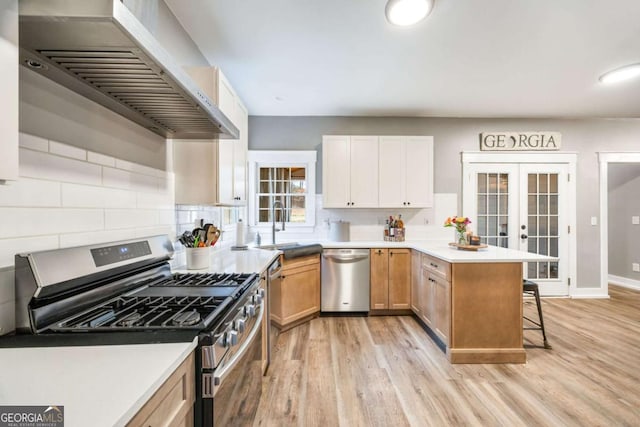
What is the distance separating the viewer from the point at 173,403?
0.80 m

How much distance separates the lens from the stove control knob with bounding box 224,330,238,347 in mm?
1024

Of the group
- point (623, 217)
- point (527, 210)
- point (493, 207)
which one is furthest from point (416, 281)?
point (623, 217)

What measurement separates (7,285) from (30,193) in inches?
12.3

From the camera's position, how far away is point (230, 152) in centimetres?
235

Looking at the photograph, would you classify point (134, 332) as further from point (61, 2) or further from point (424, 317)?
point (424, 317)

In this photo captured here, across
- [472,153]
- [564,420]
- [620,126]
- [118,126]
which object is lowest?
[564,420]

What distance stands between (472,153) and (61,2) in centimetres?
448

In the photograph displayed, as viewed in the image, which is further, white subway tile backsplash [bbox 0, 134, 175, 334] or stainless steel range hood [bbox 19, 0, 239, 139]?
white subway tile backsplash [bbox 0, 134, 175, 334]

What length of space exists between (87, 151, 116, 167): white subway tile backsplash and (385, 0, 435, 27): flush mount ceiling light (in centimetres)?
190

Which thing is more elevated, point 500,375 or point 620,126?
point 620,126

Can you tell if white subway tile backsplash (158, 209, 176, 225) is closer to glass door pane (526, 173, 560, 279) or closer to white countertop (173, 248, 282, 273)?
white countertop (173, 248, 282, 273)

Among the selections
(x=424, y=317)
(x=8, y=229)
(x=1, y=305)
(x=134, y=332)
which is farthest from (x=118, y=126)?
(x=424, y=317)

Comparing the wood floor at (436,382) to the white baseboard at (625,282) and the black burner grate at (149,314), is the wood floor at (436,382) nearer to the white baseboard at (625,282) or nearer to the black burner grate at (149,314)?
the black burner grate at (149,314)

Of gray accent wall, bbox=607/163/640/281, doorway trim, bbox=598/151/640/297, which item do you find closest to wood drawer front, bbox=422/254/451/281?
doorway trim, bbox=598/151/640/297
